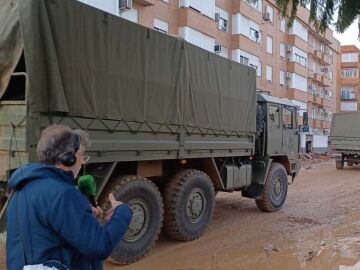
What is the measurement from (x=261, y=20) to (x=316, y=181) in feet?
73.4

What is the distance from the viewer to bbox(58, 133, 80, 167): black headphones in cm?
221

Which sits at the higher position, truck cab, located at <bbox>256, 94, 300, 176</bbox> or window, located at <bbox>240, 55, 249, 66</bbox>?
window, located at <bbox>240, 55, 249, 66</bbox>

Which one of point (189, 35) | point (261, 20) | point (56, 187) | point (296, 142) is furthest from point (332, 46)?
point (56, 187)

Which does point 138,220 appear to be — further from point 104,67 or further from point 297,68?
point 297,68

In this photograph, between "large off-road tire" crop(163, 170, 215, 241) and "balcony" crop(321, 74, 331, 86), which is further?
"balcony" crop(321, 74, 331, 86)

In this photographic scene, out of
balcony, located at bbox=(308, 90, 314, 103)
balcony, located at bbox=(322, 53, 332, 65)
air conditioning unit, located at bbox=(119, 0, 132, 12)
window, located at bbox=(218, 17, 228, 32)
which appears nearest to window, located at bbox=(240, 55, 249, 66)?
window, located at bbox=(218, 17, 228, 32)

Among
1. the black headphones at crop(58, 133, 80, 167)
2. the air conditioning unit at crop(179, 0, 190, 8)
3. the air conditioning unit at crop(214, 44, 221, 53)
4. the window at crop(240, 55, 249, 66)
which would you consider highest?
the air conditioning unit at crop(179, 0, 190, 8)

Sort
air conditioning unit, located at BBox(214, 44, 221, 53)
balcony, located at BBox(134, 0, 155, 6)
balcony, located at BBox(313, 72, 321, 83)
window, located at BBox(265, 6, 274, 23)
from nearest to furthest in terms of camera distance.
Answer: balcony, located at BBox(134, 0, 155, 6) < air conditioning unit, located at BBox(214, 44, 221, 53) < window, located at BBox(265, 6, 274, 23) < balcony, located at BBox(313, 72, 321, 83)

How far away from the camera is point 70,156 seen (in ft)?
7.30

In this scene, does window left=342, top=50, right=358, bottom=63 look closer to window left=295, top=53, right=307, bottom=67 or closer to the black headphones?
window left=295, top=53, right=307, bottom=67

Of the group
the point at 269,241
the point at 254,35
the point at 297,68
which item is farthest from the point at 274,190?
the point at 297,68

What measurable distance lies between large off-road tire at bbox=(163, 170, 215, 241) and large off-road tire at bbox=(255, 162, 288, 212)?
250 cm

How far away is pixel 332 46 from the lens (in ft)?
183

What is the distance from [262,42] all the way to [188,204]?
3199 cm
